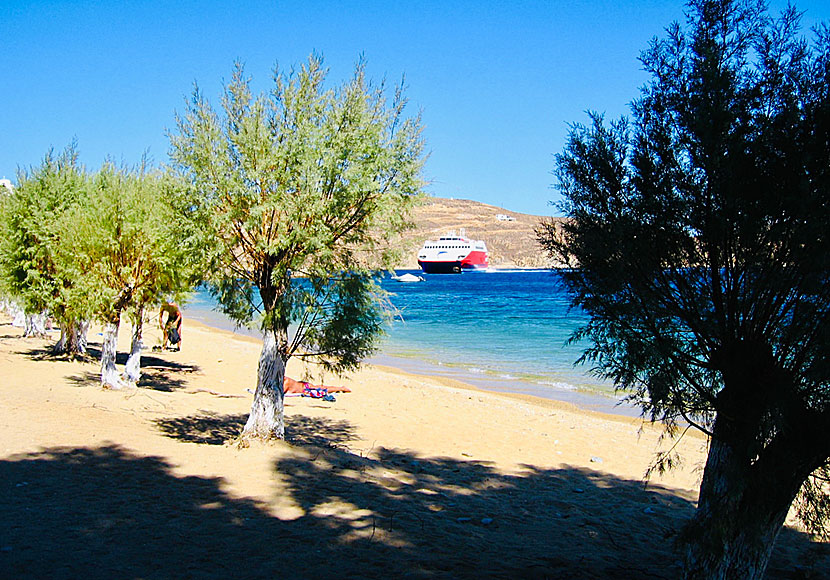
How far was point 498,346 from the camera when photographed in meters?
31.3

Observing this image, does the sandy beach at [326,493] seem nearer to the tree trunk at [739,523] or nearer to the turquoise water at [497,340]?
the tree trunk at [739,523]

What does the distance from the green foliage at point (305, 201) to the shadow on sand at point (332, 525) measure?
2.23 m

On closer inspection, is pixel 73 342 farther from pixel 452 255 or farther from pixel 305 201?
pixel 452 255

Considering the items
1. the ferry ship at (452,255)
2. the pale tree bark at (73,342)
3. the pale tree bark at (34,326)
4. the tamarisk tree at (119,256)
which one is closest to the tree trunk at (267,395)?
the tamarisk tree at (119,256)

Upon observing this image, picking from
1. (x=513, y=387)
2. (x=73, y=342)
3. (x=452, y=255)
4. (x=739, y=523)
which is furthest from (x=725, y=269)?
(x=452, y=255)

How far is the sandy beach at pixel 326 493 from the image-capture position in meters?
5.26

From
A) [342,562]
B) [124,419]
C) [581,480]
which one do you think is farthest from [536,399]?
[342,562]

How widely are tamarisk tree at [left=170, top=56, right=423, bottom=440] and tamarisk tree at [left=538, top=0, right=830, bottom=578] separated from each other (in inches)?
161

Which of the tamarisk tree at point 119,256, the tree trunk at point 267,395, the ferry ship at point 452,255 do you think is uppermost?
the ferry ship at point 452,255

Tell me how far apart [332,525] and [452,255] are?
350 feet

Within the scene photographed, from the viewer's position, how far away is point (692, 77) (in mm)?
5203

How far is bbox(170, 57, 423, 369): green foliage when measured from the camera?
873 cm

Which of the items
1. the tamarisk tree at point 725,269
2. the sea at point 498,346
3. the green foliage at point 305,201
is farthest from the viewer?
the sea at point 498,346

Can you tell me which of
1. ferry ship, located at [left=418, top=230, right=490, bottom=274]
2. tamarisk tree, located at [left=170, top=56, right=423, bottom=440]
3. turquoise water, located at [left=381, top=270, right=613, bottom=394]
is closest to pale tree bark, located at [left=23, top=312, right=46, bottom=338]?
Answer: turquoise water, located at [left=381, top=270, right=613, bottom=394]
